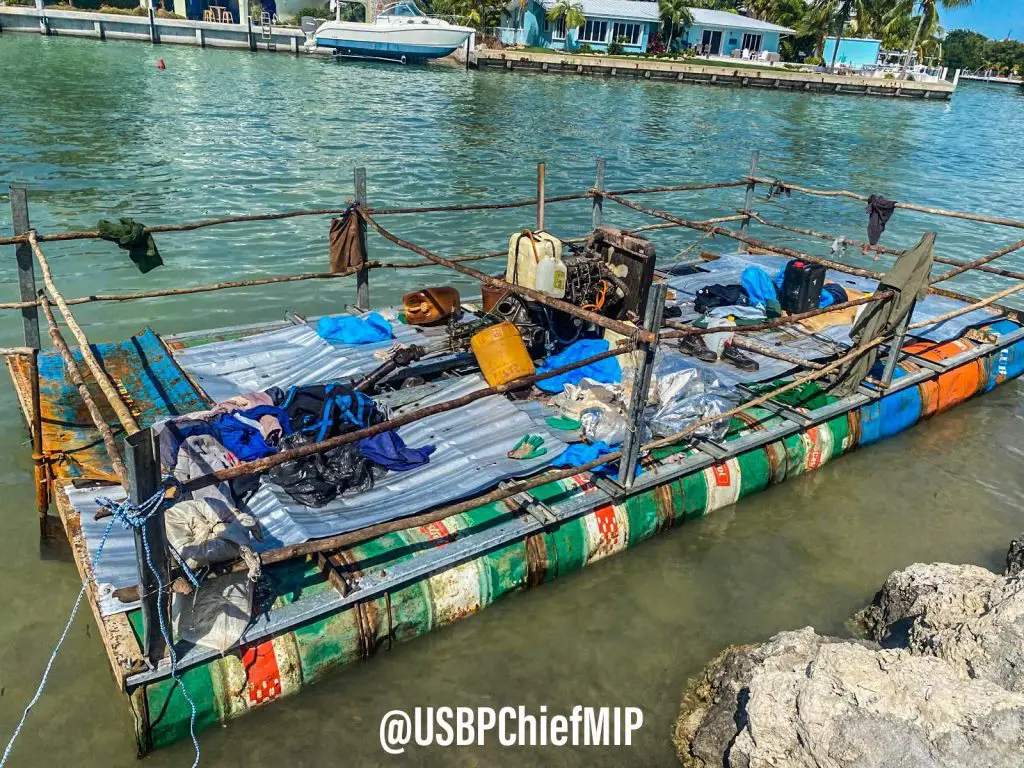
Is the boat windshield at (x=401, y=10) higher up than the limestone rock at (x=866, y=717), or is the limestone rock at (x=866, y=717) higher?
the boat windshield at (x=401, y=10)

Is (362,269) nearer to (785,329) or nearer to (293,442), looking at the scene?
(293,442)

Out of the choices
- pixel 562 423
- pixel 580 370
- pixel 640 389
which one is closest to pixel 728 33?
pixel 580 370

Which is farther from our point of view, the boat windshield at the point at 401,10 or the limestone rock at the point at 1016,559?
the boat windshield at the point at 401,10

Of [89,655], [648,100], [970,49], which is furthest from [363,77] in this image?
[970,49]

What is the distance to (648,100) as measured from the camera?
163 ft

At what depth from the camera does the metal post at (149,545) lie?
13.6 ft

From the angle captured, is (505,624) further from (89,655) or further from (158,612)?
(89,655)

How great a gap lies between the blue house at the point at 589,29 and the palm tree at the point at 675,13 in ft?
3.09

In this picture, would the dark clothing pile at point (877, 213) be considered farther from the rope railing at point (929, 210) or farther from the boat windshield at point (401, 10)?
the boat windshield at point (401, 10)

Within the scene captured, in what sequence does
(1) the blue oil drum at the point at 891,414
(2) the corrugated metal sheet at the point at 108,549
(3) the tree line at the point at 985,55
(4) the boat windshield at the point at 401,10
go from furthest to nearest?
(3) the tree line at the point at 985,55
(4) the boat windshield at the point at 401,10
(1) the blue oil drum at the point at 891,414
(2) the corrugated metal sheet at the point at 108,549

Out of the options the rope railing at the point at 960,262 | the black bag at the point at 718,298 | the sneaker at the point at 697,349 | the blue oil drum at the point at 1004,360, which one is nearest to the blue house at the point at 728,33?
the rope railing at the point at 960,262

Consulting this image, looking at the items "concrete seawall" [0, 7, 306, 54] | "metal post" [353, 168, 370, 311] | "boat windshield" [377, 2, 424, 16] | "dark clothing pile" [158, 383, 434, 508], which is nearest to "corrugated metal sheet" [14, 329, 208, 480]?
"dark clothing pile" [158, 383, 434, 508]

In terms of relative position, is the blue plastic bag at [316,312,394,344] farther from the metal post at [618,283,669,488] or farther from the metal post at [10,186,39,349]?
the metal post at [618,283,669,488]

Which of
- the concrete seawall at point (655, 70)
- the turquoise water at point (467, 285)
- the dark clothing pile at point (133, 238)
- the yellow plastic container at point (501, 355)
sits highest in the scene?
the concrete seawall at point (655, 70)
